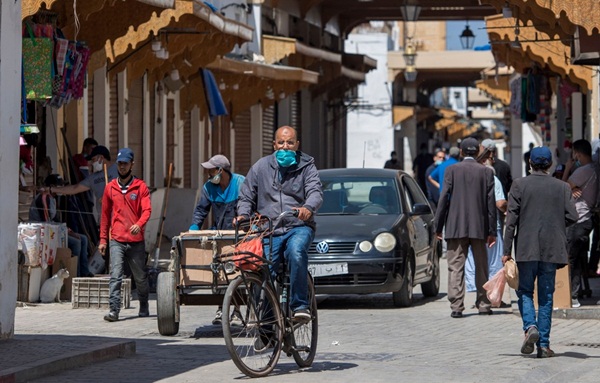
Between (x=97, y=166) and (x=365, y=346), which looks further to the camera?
(x=97, y=166)

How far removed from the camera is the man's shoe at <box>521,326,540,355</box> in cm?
1091

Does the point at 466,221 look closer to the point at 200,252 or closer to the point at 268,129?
the point at 200,252

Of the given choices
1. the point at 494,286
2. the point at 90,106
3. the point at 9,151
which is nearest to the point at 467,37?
the point at 90,106

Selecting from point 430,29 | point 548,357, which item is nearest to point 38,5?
point 548,357

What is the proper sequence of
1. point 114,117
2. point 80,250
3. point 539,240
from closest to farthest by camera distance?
point 539,240
point 80,250
point 114,117

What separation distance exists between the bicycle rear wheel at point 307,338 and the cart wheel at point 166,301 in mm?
2110

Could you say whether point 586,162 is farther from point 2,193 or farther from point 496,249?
point 2,193

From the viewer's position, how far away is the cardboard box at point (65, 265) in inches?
624

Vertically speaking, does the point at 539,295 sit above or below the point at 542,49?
below

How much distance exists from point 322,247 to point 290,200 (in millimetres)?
4870

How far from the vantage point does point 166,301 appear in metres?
12.4

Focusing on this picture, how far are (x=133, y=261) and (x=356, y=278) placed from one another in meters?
2.40

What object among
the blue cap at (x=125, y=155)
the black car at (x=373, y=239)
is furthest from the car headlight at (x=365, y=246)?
the blue cap at (x=125, y=155)

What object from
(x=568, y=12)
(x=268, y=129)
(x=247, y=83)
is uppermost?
(x=247, y=83)
